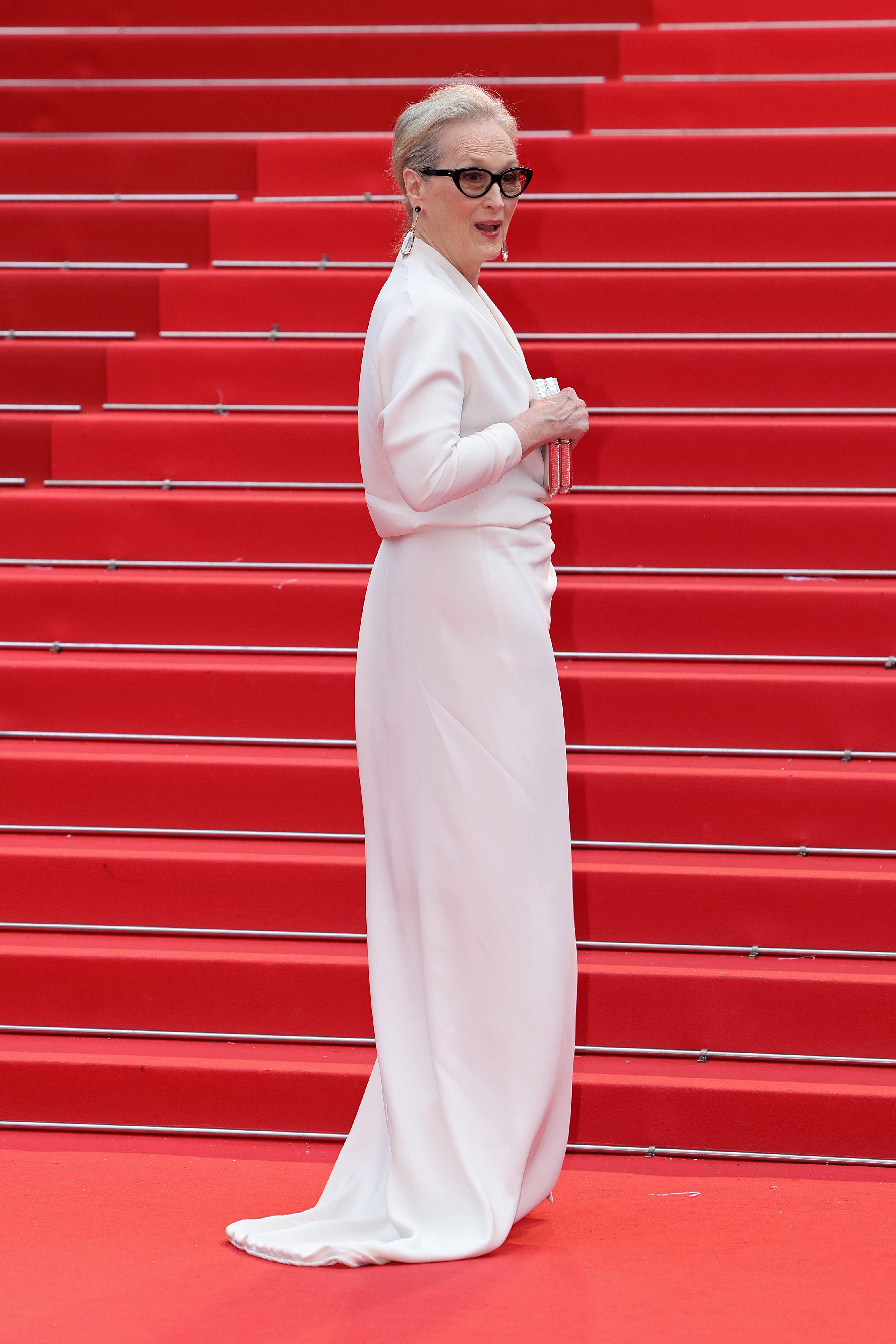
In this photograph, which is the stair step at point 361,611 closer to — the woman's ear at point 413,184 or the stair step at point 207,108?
the woman's ear at point 413,184

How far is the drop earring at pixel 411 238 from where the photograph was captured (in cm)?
202

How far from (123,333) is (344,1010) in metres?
2.02

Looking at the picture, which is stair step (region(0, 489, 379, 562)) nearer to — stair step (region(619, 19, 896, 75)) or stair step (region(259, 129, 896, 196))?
stair step (region(259, 129, 896, 196))

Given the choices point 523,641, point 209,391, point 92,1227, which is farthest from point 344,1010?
point 209,391

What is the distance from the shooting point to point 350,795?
10.2 ft

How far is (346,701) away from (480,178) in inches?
58.5

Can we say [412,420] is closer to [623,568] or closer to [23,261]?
[623,568]

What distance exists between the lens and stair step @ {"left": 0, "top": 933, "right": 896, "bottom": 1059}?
2.73 metres

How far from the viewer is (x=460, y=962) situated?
199cm

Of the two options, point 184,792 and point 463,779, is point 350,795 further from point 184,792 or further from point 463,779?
point 463,779

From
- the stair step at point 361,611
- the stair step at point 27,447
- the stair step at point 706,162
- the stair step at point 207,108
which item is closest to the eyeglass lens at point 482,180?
the stair step at point 361,611

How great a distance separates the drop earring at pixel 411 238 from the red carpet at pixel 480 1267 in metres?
1.30

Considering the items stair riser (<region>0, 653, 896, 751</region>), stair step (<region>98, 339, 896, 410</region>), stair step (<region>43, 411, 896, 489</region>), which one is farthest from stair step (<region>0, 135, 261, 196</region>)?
stair riser (<region>0, 653, 896, 751</region>)

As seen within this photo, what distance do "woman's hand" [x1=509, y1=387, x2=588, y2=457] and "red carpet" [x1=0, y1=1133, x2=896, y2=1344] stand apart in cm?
105
